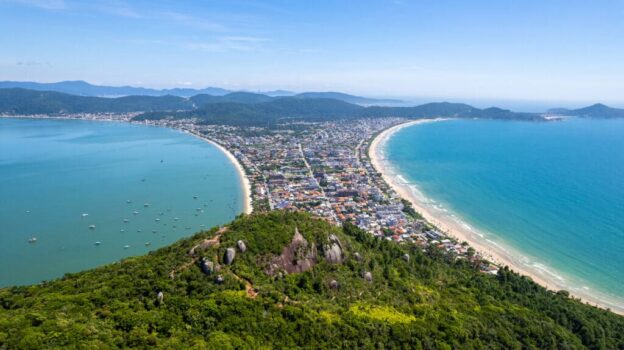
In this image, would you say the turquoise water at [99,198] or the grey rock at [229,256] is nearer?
the grey rock at [229,256]

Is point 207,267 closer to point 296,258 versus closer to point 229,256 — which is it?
point 229,256

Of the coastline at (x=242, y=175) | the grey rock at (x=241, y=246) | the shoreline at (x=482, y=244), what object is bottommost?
the shoreline at (x=482, y=244)

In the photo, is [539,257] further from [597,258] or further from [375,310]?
[375,310]

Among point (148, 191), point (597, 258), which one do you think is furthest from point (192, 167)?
point (597, 258)

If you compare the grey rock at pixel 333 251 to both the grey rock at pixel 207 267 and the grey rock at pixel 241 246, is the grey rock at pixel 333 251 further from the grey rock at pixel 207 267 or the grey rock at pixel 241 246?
the grey rock at pixel 207 267

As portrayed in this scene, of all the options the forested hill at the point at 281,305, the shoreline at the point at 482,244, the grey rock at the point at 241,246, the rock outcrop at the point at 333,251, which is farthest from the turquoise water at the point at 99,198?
the shoreline at the point at 482,244

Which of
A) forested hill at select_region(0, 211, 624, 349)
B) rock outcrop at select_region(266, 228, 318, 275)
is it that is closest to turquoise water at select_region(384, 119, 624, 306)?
forested hill at select_region(0, 211, 624, 349)

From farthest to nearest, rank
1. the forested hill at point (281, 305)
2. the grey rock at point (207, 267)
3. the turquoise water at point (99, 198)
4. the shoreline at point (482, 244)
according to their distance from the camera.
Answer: the turquoise water at point (99, 198) < the shoreline at point (482, 244) < the grey rock at point (207, 267) < the forested hill at point (281, 305)
